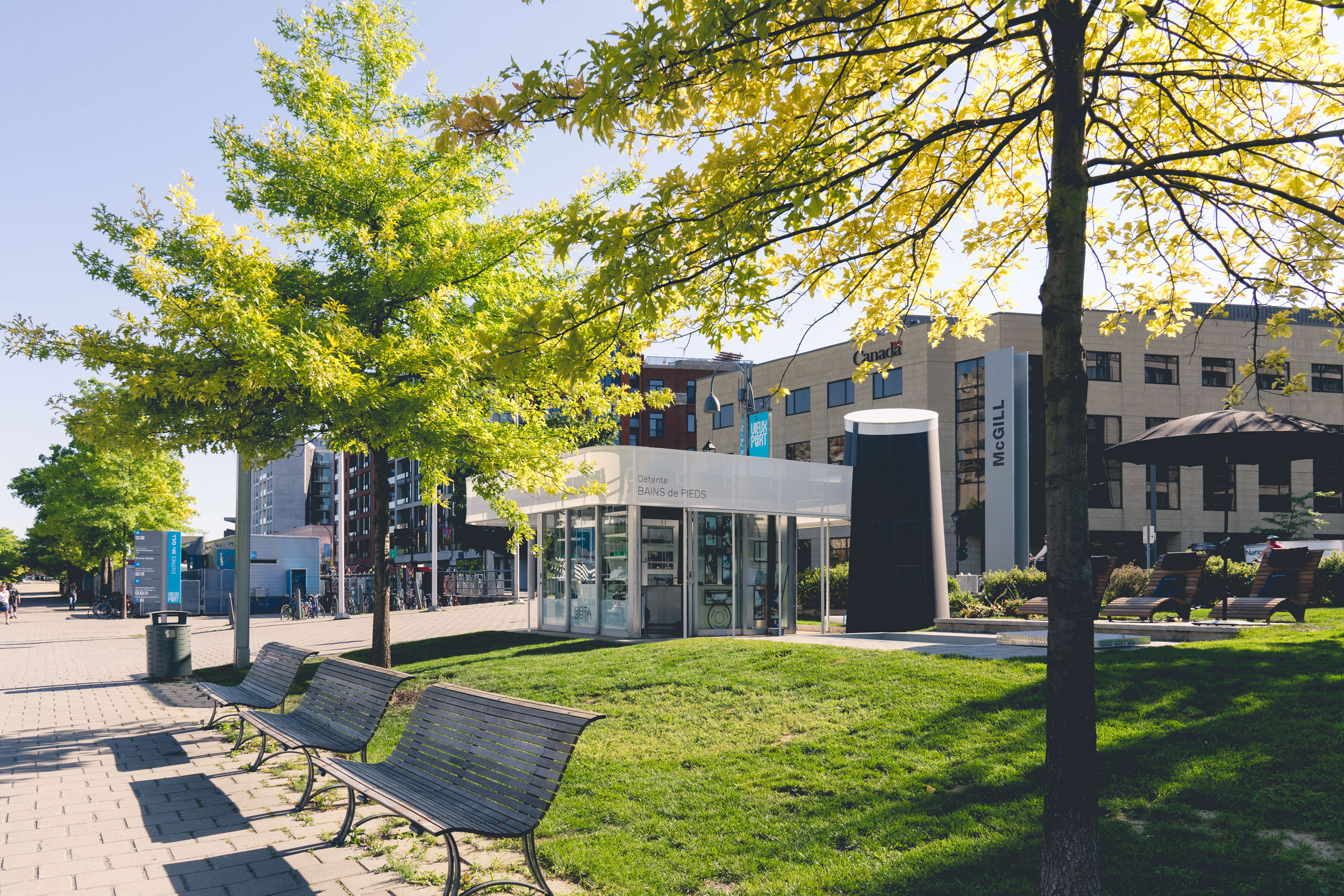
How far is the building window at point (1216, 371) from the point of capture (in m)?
47.3

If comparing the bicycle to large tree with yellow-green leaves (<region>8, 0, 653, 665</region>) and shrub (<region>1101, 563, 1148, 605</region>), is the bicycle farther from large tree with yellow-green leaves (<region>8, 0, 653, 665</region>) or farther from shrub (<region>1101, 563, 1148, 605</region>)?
shrub (<region>1101, 563, 1148, 605</region>)

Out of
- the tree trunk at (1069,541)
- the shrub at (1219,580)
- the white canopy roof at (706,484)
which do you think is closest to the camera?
the tree trunk at (1069,541)

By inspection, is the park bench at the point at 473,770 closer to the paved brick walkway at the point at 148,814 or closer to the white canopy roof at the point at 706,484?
the paved brick walkway at the point at 148,814

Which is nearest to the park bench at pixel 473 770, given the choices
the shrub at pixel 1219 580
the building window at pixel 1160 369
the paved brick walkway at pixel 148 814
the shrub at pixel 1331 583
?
the paved brick walkway at pixel 148 814

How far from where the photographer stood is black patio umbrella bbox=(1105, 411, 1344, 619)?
1127 centimetres

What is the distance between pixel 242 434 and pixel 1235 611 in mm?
13017

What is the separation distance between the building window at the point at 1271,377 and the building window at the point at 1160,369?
4555 cm

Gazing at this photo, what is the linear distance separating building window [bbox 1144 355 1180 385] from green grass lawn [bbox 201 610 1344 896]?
40.9 metres

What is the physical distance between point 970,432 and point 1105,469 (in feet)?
21.9

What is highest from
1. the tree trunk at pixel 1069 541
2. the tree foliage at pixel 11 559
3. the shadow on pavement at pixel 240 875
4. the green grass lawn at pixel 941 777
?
the tree trunk at pixel 1069 541

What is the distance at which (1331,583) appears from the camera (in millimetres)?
17984

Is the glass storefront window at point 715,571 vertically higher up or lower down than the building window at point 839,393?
lower down

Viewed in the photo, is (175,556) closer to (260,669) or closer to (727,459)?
(727,459)

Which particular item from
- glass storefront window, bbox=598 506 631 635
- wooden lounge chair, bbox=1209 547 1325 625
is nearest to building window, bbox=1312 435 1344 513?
wooden lounge chair, bbox=1209 547 1325 625
